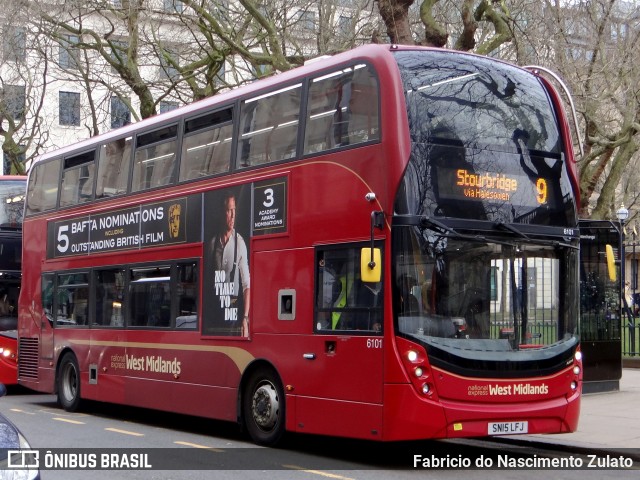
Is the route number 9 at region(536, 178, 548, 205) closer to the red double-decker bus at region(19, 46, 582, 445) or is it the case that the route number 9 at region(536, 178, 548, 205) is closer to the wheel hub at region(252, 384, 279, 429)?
the red double-decker bus at region(19, 46, 582, 445)

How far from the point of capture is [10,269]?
21.5m

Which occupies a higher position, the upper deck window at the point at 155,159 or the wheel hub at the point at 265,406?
the upper deck window at the point at 155,159

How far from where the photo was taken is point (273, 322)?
1258cm

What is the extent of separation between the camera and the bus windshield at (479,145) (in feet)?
35.8

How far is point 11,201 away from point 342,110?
41.5 ft

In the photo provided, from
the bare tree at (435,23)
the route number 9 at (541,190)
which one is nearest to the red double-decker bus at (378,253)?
the route number 9 at (541,190)

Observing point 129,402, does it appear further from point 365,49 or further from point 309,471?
point 365,49

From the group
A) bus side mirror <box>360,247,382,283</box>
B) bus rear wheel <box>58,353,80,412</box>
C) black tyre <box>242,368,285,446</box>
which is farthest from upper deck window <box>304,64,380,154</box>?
bus rear wheel <box>58,353,80,412</box>

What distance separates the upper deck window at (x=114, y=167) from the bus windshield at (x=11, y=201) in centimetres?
590

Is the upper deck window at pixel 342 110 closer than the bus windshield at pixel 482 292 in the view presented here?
No

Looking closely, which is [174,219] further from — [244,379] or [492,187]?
[492,187]

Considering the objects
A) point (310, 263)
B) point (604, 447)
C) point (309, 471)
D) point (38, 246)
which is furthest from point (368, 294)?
point (38, 246)

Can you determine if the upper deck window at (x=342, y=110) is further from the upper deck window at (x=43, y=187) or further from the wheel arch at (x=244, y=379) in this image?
the upper deck window at (x=43, y=187)

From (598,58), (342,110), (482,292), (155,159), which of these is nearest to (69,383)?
(155,159)
